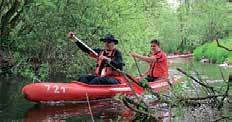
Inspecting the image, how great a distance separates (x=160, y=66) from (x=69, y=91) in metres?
2.93

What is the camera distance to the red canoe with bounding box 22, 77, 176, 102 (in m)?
10.5

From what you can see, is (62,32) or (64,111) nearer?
(64,111)

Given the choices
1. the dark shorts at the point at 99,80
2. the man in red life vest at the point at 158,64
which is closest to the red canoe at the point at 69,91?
the dark shorts at the point at 99,80

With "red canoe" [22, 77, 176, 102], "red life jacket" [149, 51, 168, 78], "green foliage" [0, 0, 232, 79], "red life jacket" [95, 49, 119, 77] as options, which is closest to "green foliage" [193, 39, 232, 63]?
"green foliage" [0, 0, 232, 79]

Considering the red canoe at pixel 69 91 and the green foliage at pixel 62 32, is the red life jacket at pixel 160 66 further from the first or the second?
the green foliage at pixel 62 32

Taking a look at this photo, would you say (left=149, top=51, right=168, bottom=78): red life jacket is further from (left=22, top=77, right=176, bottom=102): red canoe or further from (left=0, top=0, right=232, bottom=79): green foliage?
(left=0, top=0, right=232, bottom=79): green foliage

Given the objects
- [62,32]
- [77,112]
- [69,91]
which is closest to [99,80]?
[69,91]

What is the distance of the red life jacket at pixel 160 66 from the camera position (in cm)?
1270

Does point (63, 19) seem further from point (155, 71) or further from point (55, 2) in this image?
point (155, 71)

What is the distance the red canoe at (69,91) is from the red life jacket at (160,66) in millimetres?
1268

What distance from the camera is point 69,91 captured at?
1080 centimetres

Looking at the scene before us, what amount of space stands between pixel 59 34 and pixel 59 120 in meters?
6.96

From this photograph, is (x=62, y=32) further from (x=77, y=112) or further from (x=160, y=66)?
(x=77, y=112)

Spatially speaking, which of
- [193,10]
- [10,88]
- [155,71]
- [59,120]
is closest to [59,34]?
[10,88]
